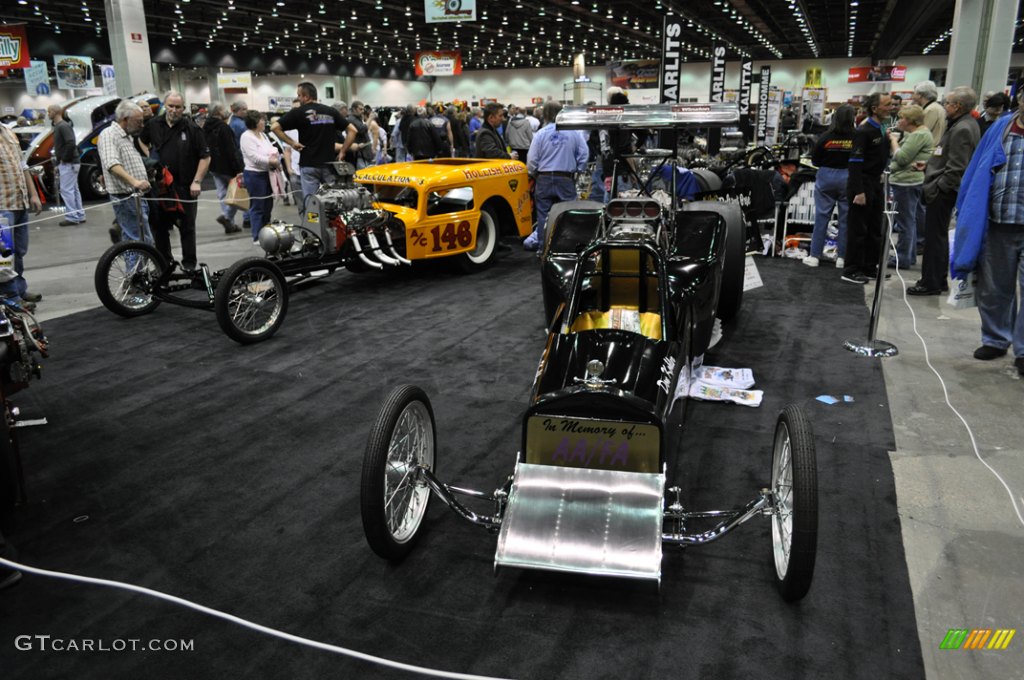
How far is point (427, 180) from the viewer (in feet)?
24.1

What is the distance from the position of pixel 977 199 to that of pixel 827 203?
10.2 ft

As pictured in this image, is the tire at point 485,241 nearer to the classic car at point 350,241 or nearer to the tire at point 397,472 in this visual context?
the classic car at point 350,241

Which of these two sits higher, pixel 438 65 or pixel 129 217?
pixel 438 65

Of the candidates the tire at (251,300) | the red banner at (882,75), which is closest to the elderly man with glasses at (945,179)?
the tire at (251,300)

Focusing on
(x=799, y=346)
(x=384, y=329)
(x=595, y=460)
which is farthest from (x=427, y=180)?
(x=595, y=460)

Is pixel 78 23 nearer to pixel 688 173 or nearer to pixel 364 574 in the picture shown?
pixel 688 173

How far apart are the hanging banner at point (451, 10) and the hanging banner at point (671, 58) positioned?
4.06 metres

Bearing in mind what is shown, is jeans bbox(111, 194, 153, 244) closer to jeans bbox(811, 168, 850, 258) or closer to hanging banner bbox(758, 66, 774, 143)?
jeans bbox(811, 168, 850, 258)

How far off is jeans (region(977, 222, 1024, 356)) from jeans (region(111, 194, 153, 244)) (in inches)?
268

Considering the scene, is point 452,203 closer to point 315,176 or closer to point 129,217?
point 315,176

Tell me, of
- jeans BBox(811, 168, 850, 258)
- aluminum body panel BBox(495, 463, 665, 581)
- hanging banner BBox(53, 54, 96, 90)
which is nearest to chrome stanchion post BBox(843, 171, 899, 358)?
jeans BBox(811, 168, 850, 258)

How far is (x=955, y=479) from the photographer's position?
3.51 meters

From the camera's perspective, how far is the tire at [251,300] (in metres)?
5.44

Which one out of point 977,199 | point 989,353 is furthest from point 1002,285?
point 977,199
